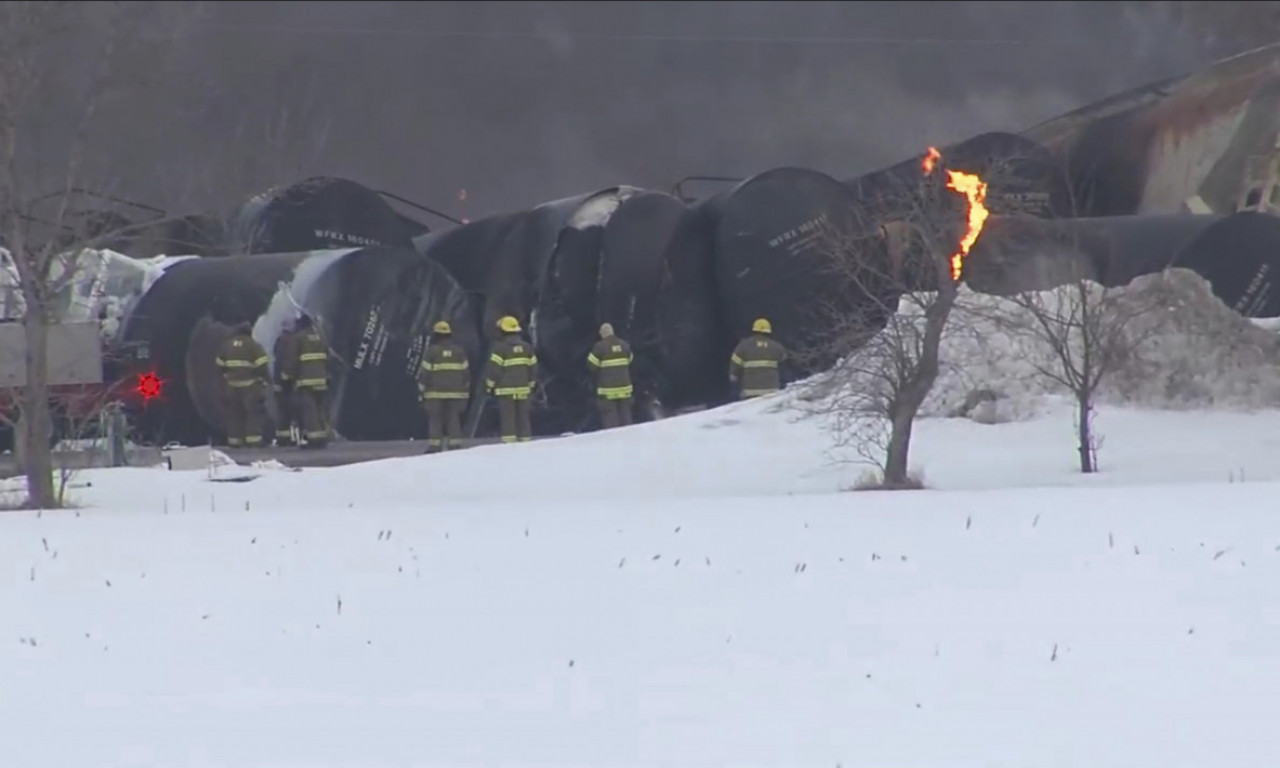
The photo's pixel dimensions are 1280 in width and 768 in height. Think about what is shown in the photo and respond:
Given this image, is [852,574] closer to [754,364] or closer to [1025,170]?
[754,364]

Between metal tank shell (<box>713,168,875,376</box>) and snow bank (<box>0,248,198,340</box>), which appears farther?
snow bank (<box>0,248,198,340</box>)

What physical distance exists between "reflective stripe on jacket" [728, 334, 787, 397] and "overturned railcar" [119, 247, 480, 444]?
3.67 m

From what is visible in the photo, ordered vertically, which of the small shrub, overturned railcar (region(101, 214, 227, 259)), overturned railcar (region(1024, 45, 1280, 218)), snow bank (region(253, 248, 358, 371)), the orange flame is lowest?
the small shrub

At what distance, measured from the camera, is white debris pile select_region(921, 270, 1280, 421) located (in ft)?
65.8

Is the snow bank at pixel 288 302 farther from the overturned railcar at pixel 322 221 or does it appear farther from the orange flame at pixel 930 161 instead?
the orange flame at pixel 930 161

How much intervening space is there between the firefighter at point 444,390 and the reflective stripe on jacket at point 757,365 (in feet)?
9.88

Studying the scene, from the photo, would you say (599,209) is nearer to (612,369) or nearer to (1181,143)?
(612,369)

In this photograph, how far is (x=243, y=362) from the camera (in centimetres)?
2303

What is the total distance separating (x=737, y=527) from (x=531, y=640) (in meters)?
3.53

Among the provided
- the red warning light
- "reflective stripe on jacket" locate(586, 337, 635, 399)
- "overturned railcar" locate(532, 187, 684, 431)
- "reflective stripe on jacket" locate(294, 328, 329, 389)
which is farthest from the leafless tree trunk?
the red warning light

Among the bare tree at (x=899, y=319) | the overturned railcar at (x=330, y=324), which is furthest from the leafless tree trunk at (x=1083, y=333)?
the overturned railcar at (x=330, y=324)

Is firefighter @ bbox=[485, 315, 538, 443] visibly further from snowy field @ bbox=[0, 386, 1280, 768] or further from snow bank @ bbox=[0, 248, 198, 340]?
snowy field @ bbox=[0, 386, 1280, 768]

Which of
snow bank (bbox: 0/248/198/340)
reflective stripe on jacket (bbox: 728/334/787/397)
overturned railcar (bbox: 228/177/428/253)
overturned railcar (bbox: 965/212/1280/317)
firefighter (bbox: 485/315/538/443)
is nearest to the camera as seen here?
overturned railcar (bbox: 965/212/1280/317)

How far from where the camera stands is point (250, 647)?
358 inches
